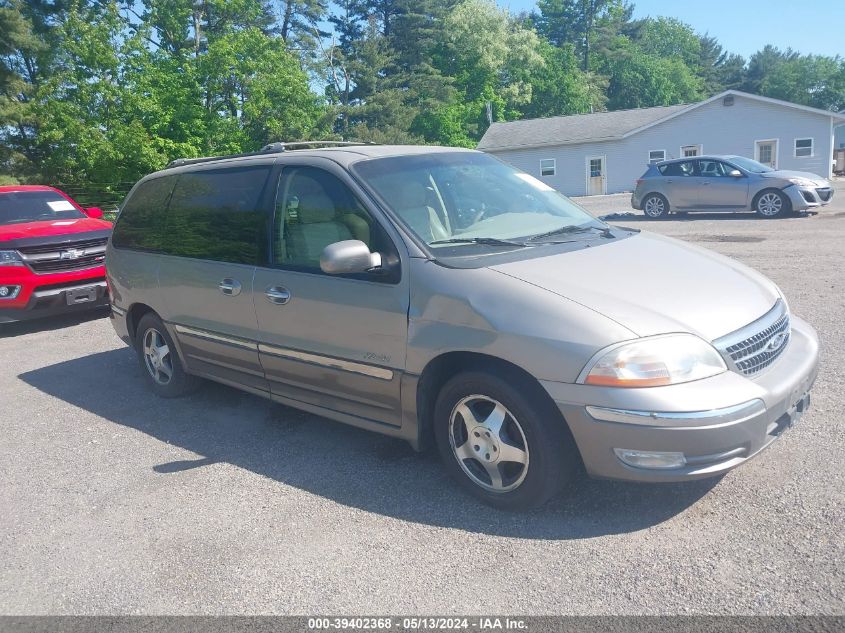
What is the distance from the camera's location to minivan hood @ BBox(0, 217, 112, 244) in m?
9.05

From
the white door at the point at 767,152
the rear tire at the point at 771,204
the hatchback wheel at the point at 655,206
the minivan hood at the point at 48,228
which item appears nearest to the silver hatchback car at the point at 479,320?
the minivan hood at the point at 48,228

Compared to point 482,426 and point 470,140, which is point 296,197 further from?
point 470,140

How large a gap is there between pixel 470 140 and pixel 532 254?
50.8 metres

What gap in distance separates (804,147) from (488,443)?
118 ft

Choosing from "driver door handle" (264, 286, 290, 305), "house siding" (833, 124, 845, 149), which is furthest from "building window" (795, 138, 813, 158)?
"driver door handle" (264, 286, 290, 305)

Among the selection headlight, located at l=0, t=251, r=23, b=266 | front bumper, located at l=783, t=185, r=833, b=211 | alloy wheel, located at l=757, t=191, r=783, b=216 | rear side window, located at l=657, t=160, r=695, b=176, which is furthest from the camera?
rear side window, located at l=657, t=160, r=695, b=176

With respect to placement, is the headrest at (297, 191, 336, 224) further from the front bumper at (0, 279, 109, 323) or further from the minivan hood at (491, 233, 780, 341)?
the front bumper at (0, 279, 109, 323)

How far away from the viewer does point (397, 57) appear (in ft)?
168

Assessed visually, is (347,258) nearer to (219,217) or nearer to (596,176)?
(219,217)

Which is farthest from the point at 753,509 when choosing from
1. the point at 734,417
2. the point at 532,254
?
the point at 532,254

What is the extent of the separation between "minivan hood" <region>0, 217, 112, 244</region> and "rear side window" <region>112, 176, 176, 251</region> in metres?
3.51

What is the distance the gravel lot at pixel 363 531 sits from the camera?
9.74 ft

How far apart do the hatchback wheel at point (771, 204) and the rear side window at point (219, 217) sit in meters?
15.5

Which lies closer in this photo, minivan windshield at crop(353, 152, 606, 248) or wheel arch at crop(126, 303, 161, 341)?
minivan windshield at crop(353, 152, 606, 248)
